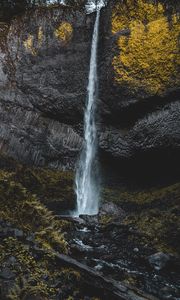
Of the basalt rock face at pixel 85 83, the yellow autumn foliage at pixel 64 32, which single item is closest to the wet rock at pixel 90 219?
the basalt rock face at pixel 85 83

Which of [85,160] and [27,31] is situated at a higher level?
[27,31]

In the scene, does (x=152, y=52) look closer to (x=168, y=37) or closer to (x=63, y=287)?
(x=168, y=37)

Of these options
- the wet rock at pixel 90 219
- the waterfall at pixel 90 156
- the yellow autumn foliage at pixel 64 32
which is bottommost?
the wet rock at pixel 90 219

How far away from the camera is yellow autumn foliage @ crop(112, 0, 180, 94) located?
1132 centimetres

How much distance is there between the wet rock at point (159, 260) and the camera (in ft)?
Answer: 22.3

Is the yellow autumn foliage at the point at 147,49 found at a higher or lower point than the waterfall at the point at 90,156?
higher

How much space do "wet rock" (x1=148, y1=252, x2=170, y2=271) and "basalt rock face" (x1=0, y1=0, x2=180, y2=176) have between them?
191 inches

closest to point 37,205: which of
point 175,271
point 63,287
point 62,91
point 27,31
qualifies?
point 63,287

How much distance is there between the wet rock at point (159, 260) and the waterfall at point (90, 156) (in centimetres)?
506

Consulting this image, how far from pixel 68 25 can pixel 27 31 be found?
60.3 inches

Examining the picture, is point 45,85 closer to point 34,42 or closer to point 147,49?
point 34,42

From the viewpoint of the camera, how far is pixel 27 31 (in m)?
13.3

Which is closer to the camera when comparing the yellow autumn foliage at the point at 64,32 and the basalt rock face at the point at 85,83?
the basalt rock face at the point at 85,83

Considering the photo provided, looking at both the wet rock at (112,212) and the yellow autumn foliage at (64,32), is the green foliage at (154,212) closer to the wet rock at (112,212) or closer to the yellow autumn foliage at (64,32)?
the wet rock at (112,212)
